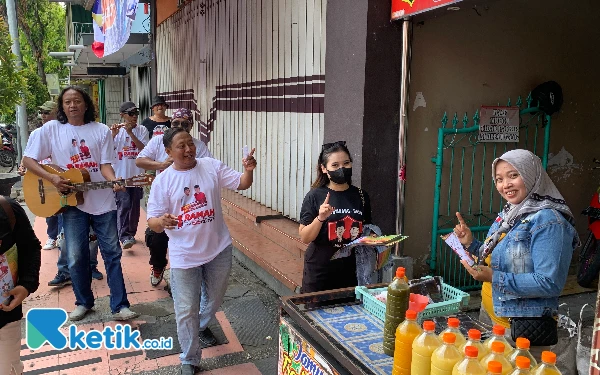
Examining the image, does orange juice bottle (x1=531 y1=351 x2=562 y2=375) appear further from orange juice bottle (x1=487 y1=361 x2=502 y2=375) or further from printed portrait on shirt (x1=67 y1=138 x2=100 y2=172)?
printed portrait on shirt (x1=67 y1=138 x2=100 y2=172)

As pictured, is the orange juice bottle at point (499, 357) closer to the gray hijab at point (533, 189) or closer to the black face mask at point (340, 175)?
the gray hijab at point (533, 189)

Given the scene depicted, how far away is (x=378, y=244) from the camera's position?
117 inches

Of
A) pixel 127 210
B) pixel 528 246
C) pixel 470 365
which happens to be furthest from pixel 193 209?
pixel 127 210

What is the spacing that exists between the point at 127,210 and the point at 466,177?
4584 mm

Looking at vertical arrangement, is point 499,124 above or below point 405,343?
above

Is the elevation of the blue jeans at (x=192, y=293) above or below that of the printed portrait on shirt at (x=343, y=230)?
below

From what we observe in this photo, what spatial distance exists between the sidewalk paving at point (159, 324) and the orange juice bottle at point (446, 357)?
2.53 m

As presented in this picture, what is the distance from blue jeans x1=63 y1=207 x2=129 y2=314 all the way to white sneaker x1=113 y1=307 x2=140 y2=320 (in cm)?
4

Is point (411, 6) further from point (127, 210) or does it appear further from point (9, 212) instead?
point (127, 210)

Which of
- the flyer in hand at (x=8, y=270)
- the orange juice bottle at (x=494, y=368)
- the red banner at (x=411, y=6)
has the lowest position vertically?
the flyer in hand at (x=8, y=270)

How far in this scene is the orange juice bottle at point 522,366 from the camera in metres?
1.52

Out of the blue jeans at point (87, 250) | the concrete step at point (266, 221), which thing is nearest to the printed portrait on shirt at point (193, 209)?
the blue jeans at point (87, 250)

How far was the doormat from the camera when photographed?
13.9 ft

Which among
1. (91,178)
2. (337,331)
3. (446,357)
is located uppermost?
(91,178)
